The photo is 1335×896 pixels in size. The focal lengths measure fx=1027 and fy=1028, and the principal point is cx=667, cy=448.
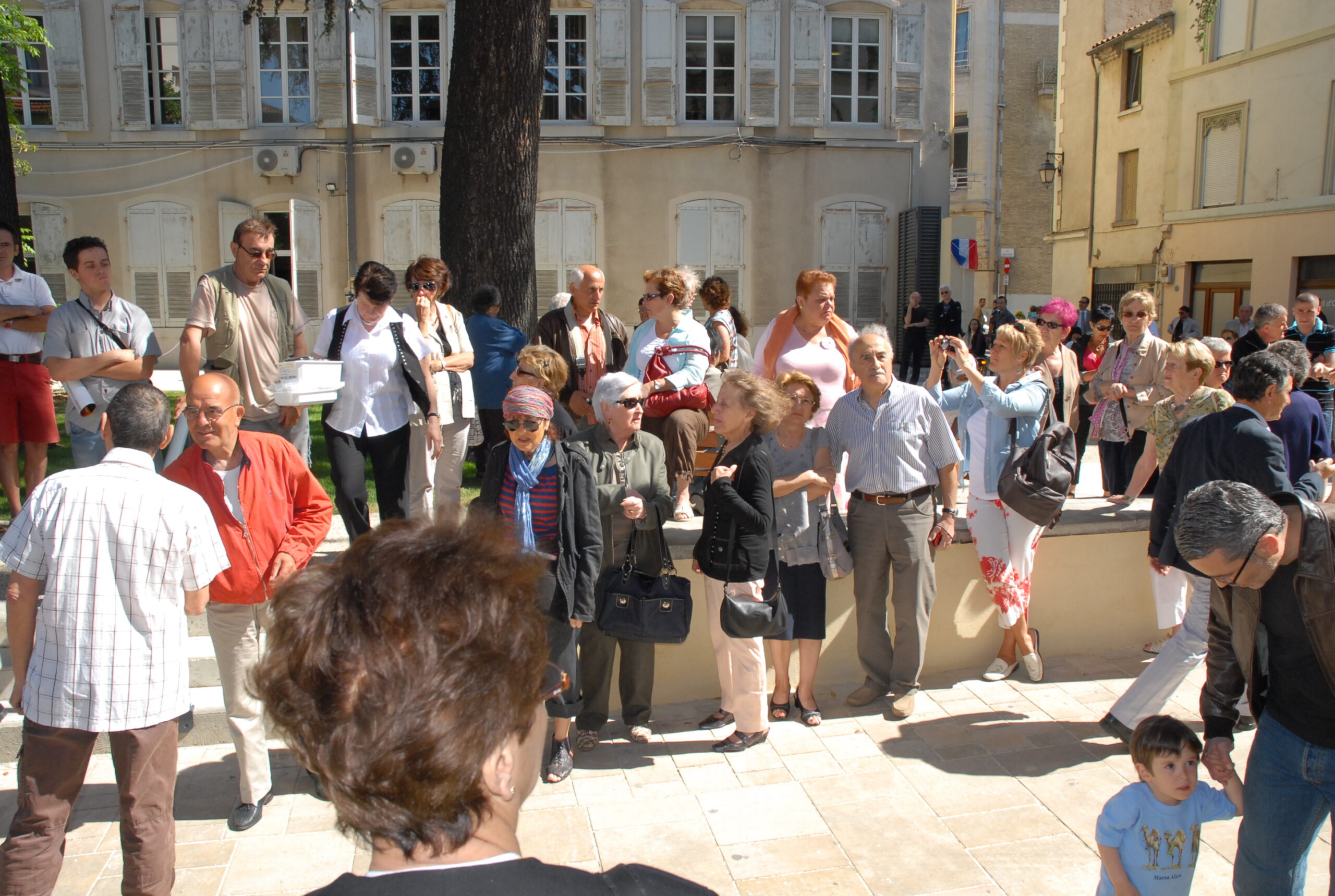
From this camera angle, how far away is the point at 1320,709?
9.08ft

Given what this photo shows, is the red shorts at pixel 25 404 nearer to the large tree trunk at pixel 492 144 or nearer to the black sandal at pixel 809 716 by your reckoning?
the large tree trunk at pixel 492 144

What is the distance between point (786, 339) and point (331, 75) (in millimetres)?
15135

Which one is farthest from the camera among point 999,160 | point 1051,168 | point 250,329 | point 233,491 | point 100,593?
point 999,160

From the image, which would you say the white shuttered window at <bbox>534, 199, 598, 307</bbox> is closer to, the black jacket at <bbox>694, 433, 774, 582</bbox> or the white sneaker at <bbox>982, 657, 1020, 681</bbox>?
the white sneaker at <bbox>982, 657, 1020, 681</bbox>

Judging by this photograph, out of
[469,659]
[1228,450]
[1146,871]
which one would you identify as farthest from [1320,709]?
[469,659]

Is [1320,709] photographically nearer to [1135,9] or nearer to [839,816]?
[839,816]

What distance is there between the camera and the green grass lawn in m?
6.91

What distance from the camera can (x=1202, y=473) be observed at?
15.0ft

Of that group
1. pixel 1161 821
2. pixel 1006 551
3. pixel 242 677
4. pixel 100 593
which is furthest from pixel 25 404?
pixel 1161 821

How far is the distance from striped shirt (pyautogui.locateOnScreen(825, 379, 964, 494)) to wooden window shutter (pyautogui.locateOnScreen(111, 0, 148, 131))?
1801cm

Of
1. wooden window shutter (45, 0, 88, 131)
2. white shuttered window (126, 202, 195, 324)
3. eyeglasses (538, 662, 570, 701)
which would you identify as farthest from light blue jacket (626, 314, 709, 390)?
wooden window shutter (45, 0, 88, 131)

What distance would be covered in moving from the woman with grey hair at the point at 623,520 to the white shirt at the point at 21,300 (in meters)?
3.50

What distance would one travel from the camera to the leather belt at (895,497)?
16.9 ft

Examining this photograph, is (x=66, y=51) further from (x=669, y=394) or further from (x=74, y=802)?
(x=74, y=802)
